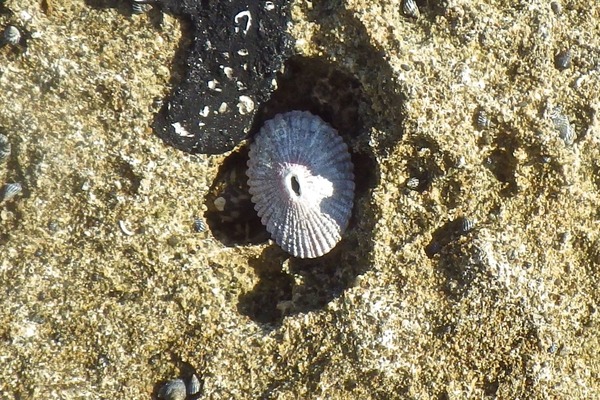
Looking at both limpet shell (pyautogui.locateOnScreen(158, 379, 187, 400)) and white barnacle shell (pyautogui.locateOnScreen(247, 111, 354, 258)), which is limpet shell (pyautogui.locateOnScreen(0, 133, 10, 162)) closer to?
white barnacle shell (pyautogui.locateOnScreen(247, 111, 354, 258))

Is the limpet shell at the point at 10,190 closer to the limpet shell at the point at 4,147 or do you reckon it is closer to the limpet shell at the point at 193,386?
the limpet shell at the point at 4,147

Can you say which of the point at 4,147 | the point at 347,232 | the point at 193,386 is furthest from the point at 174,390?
the point at 4,147

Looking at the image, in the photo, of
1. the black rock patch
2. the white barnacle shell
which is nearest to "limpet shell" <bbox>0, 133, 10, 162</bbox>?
the black rock patch

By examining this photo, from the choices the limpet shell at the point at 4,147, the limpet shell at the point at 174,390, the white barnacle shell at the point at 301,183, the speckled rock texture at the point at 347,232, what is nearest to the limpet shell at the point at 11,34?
the speckled rock texture at the point at 347,232

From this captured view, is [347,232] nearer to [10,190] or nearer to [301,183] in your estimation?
[301,183]

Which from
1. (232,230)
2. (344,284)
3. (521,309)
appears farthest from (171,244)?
(521,309)
